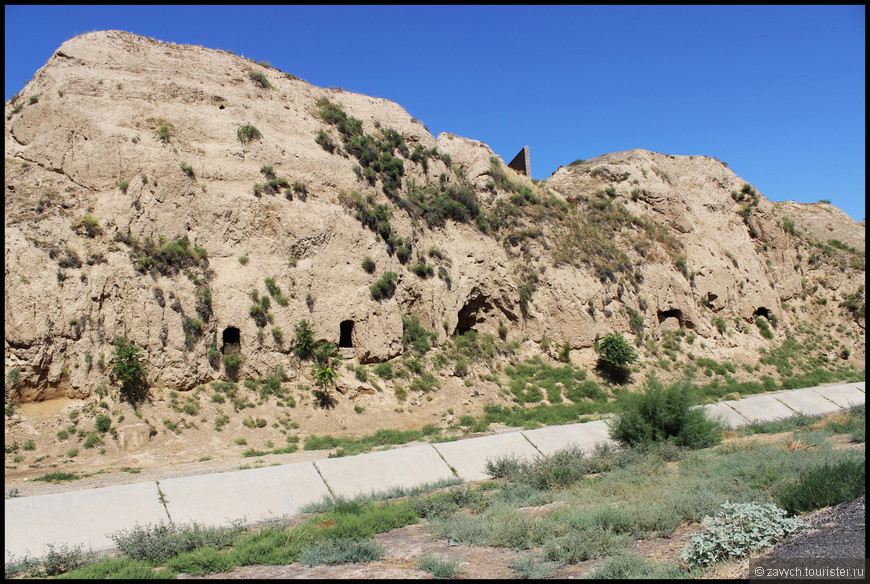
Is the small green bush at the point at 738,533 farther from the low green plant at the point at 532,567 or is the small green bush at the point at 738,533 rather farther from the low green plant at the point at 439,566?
the low green plant at the point at 439,566

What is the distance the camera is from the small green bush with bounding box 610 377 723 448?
13.6m

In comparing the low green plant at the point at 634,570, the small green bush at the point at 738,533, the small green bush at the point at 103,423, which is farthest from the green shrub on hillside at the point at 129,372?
the small green bush at the point at 738,533

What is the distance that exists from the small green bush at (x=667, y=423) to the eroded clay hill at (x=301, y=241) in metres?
8.36

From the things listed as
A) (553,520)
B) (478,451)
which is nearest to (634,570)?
(553,520)

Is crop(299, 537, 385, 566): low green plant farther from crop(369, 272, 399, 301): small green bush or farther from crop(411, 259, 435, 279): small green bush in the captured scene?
crop(411, 259, 435, 279): small green bush

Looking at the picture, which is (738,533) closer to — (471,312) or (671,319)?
(471,312)

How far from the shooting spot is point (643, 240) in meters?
31.0

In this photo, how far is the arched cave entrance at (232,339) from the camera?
19516 millimetres

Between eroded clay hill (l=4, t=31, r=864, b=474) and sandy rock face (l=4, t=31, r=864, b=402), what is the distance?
7 centimetres

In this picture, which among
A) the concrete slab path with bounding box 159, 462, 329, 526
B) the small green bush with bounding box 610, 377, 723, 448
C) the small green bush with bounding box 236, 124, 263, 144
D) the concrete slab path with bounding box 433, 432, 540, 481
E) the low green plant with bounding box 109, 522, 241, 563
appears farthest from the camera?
the small green bush with bounding box 236, 124, 263, 144

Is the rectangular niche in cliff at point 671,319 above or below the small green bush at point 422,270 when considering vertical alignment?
below

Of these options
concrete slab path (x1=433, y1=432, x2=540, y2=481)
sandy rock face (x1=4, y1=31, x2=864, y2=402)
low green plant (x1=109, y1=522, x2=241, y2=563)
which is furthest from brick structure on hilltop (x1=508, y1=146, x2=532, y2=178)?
low green plant (x1=109, y1=522, x2=241, y2=563)

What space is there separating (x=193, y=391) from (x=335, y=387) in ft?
14.3

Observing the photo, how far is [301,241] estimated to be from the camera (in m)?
21.8
